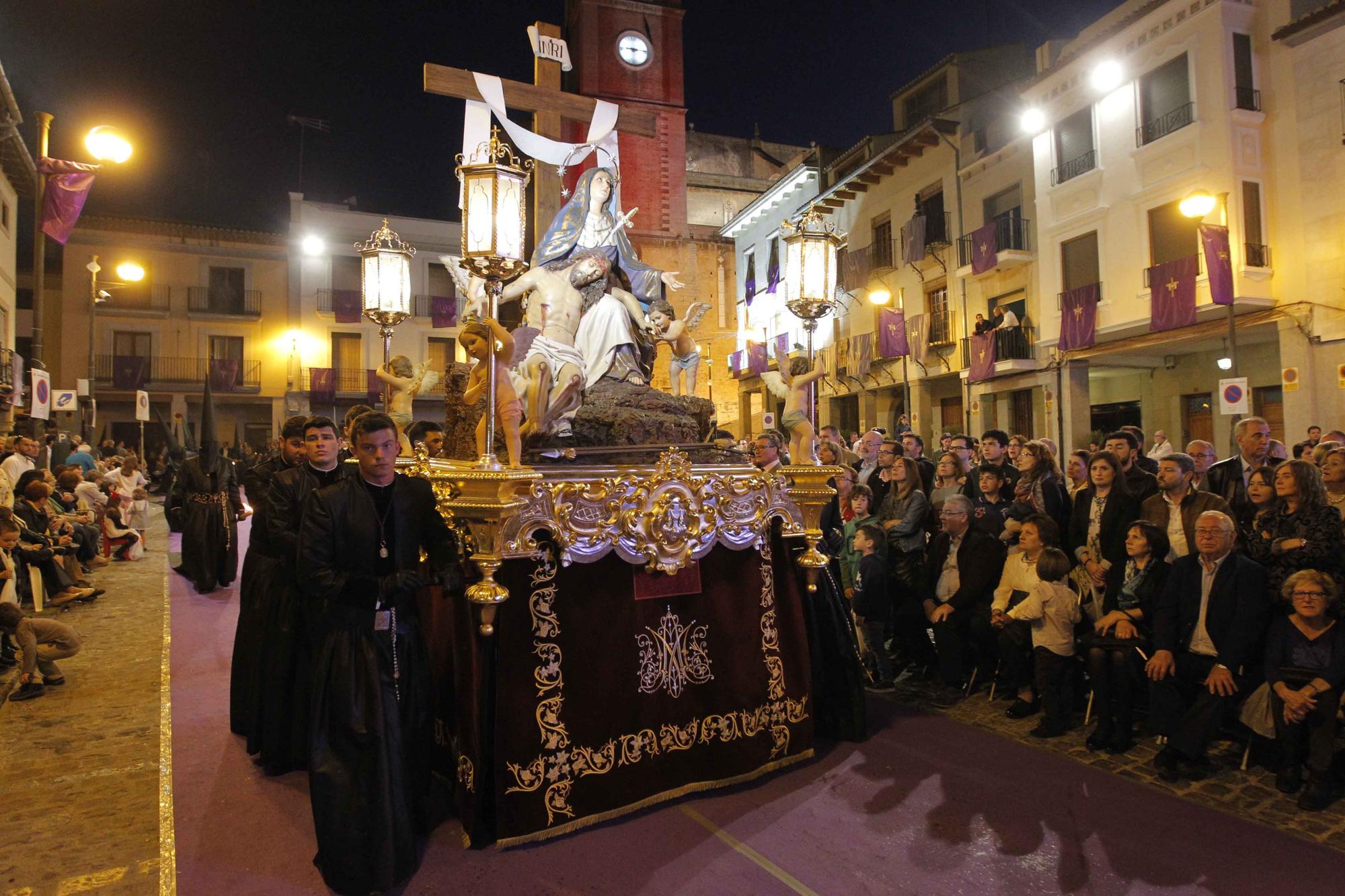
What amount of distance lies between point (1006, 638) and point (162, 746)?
4.62 meters

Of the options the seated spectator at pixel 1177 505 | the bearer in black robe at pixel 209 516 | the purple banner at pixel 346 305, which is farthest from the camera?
the purple banner at pixel 346 305

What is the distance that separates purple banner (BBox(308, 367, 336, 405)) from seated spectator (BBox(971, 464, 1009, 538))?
2426 centimetres

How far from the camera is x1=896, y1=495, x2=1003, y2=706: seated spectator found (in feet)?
15.6

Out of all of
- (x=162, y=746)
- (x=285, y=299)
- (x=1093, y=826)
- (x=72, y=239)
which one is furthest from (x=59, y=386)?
(x=1093, y=826)

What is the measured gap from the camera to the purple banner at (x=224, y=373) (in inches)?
995

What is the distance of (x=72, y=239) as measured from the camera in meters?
24.2

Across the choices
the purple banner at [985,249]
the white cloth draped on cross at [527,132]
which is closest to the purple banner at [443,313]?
the purple banner at [985,249]

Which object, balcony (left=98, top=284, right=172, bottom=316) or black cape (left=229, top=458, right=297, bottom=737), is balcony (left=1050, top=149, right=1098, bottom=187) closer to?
black cape (left=229, top=458, right=297, bottom=737)

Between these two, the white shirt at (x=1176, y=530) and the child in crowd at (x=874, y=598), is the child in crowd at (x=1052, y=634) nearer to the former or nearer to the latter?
the white shirt at (x=1176, y=530)

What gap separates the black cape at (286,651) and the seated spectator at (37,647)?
2.18 m

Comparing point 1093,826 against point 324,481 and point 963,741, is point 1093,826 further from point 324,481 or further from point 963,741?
point 324,481

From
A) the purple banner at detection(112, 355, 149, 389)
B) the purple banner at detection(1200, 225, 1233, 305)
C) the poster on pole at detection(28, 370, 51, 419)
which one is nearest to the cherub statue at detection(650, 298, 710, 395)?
the poster on pole at detection(28, 370, 51, 419)

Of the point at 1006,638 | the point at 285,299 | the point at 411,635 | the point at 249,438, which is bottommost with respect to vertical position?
the point at 1006,638

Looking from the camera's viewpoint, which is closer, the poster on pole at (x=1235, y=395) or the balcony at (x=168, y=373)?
the poster on pole at (x=1235, y=395)
